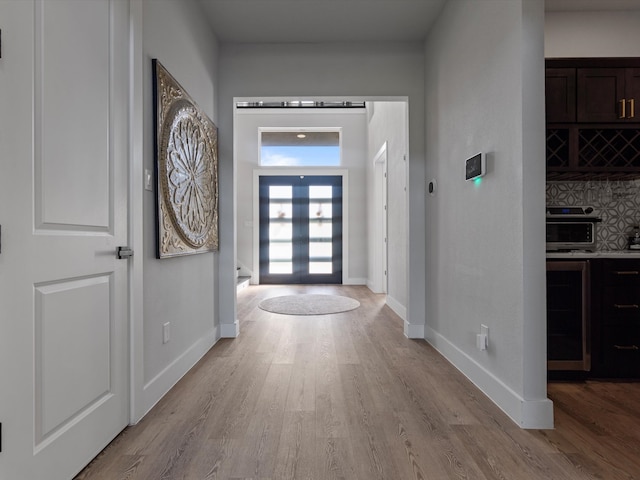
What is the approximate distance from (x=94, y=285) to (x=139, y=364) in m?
0.55

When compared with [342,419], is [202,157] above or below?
above

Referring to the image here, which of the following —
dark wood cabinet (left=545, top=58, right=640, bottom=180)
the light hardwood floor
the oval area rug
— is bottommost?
the light hardwood floor

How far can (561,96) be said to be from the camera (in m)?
2.35

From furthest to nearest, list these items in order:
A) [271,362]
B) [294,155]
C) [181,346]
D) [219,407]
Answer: [294,155] → [271,362] → [181,346] → [219,407]

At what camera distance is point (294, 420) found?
1838 millimetres

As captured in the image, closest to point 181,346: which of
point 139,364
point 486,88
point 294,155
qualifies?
point 139,364

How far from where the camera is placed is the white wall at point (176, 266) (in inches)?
77.5

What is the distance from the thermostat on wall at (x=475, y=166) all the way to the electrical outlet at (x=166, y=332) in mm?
2124

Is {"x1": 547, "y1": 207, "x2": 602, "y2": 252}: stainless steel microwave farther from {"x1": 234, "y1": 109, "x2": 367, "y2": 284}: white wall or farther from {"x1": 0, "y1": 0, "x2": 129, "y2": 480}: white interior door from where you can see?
{"x1": 234, "y1": 109, "x2": 367, "y2": 284}: white wall

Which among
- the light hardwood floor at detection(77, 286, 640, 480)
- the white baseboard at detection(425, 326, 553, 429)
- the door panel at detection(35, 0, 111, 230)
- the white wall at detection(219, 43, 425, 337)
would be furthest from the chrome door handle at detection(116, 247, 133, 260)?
the white baseboard at detection(425, 326, 553, 429)

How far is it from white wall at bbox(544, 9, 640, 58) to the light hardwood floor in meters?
2.41

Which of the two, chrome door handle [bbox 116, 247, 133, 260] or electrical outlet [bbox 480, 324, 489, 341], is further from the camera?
electrical outlet [bbox 480, 324, 489, 341]

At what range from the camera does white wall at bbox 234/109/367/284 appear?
6.96m

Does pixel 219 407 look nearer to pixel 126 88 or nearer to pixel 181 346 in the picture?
pixel 181 346
